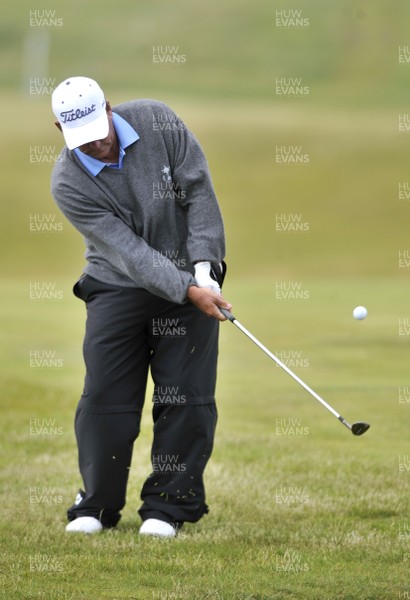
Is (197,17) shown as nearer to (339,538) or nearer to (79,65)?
(79,65)

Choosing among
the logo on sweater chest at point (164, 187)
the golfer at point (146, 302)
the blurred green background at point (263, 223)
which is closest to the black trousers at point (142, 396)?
the golfer at point (146, 302)

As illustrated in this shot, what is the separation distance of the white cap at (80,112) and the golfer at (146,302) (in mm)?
24

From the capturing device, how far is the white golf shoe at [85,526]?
23.8 feet

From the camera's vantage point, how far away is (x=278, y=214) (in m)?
52.7

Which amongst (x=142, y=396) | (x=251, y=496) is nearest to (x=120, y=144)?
(x=142, y=396)

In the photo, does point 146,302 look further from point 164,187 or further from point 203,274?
point 164,187

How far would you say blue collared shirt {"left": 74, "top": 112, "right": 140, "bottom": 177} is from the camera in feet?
23.0

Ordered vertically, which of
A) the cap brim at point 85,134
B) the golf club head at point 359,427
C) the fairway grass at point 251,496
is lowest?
the fairway grass at point 251,496

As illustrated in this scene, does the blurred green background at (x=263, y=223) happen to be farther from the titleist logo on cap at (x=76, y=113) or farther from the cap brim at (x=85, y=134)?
the titleist logo on cap at (x=76, y=113)

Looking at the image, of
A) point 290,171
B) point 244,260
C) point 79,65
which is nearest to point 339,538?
point 244,260

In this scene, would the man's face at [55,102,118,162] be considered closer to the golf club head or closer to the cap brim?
the cap brim

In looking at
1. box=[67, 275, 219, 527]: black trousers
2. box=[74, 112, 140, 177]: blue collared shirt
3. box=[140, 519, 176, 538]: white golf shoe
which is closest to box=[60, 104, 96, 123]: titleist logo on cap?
box=[74, 112, 140, 177]: blue collared shirt

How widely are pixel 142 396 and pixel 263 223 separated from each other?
142 feet

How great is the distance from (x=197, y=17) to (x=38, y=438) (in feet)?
275
